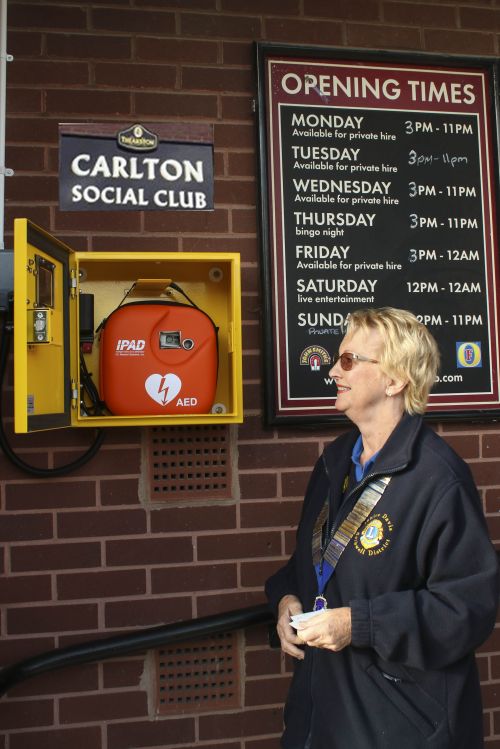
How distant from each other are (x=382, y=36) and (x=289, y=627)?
245cm

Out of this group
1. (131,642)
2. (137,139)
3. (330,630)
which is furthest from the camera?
(137,139)

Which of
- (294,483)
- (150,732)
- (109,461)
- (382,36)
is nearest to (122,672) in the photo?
(150,732)

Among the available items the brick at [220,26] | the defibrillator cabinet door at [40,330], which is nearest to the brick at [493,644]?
the defibrillator cabinet door at [40,330]

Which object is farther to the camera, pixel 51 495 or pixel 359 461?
pixel 51 495

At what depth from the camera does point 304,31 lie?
304 cm

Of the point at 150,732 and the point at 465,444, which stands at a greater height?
the point at 465,444

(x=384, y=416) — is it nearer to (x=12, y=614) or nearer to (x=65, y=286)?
(x=65, y=286)

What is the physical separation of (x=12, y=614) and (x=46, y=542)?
30cm

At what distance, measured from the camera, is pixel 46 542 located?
9.19 feet

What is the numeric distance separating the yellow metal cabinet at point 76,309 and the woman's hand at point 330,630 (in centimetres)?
91

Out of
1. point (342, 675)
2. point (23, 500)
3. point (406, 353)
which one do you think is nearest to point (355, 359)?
point (406, 353)

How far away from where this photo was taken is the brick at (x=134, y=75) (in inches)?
114

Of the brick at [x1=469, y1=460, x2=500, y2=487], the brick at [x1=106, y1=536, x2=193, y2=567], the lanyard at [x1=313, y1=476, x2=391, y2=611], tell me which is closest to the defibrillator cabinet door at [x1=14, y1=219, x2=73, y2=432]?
the brick at [x1=106, y1=536, x2=193, y2=567]

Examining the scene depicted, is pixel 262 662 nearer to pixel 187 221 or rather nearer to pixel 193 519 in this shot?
pixel 193 519
